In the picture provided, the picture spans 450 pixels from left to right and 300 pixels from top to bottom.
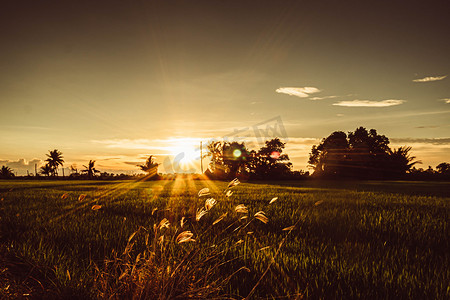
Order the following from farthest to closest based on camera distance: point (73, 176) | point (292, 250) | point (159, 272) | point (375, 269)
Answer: point (73, 176) → point (292, 250) → point (375, 269) → point (159, 272)

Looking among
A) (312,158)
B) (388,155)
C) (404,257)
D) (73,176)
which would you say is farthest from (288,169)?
(404,257)

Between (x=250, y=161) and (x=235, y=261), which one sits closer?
(x=235, y=261)

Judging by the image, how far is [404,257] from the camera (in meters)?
3.46

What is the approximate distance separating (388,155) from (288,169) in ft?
57.3

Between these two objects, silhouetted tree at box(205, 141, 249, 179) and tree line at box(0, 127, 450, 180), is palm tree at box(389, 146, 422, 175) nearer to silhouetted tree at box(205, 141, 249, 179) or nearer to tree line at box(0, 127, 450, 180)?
tree line at box(0, 127, 450, 180)

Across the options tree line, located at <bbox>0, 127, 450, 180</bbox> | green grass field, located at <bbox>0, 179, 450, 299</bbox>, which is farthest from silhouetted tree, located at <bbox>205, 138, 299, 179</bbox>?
green grass field, located at <bbox>0, 179, 450, 299</bbox>

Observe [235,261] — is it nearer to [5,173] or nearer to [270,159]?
[270,159]

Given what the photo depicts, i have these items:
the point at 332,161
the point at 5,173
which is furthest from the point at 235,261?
the point at 5,173

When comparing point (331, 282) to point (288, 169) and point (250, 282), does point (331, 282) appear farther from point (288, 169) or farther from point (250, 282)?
point (288, 169)

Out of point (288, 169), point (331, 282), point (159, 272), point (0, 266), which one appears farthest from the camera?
point (288, 169)

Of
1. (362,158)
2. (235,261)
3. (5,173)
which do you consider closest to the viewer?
(235,261)

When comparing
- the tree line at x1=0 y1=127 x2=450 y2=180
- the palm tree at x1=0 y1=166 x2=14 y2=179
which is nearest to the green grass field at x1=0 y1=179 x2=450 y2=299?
the tree line at x1=0 y1=127 x2=450 y2=180

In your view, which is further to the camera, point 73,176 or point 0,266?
point 73,176

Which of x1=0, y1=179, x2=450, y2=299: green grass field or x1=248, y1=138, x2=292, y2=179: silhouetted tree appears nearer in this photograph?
x1=0, y1=179, x2=450, y2=299: green grass field
